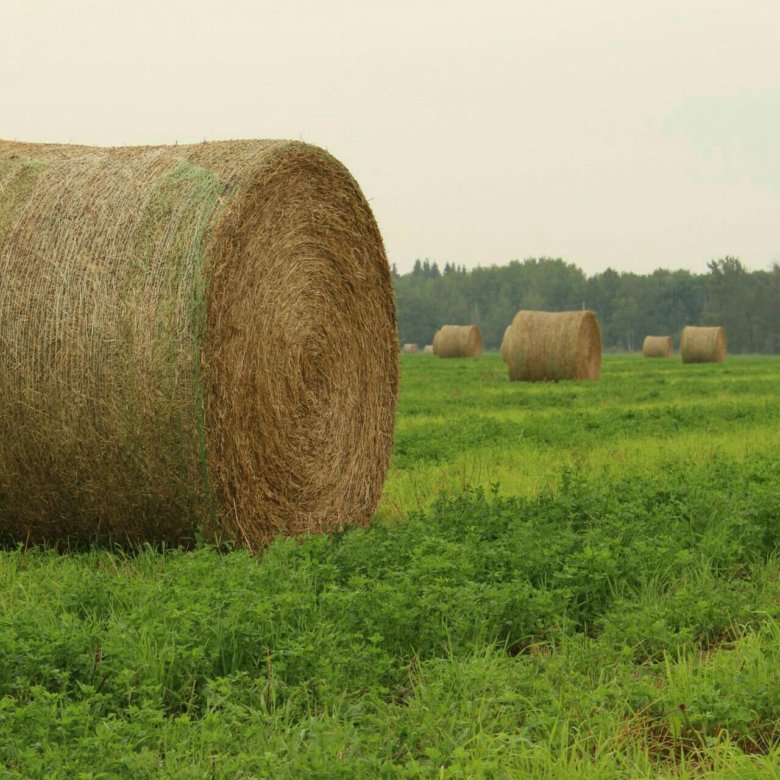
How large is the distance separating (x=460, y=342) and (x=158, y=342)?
43.5 metres

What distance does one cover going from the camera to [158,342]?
23.8ft

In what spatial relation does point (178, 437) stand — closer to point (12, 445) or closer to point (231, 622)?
point (12, 445)

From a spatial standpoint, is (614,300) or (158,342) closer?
(158,342)

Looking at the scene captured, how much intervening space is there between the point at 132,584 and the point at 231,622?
1.09 m

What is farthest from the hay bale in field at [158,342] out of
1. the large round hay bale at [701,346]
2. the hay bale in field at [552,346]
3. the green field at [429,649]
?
the large round hay bale at [701,346]

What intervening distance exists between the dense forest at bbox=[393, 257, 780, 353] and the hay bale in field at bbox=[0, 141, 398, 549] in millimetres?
116117

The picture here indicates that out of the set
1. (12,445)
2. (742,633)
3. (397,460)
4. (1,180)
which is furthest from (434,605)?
(397,460)

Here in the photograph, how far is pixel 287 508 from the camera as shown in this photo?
324 inches

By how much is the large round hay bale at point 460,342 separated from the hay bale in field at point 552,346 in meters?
22.1

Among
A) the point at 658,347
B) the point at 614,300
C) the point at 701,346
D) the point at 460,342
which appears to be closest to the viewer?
the point at 701,346

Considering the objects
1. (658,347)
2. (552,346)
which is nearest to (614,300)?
(658,347)

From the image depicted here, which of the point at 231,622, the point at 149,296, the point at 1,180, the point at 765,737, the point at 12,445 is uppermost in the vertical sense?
the point at 1,180

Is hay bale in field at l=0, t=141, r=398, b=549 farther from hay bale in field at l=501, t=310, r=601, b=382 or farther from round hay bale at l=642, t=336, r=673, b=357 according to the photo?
round hay bale at l=642, t=336, r=673, b=357

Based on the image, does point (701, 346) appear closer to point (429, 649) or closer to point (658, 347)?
point (658, 347)
